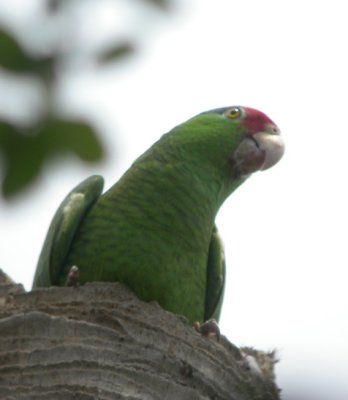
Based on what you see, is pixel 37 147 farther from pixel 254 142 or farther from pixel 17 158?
pixel 254 142

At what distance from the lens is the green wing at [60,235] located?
152 inches

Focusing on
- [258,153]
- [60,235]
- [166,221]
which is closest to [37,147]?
[60,235]

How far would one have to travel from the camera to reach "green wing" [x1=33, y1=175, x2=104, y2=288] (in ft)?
12.7

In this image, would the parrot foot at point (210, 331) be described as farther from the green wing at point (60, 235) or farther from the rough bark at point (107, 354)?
the green wing at point (60, 235)

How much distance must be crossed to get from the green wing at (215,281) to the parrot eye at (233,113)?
0.88 meters

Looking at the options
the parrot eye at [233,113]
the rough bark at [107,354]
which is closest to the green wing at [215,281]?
the parrot eye at [233,113]

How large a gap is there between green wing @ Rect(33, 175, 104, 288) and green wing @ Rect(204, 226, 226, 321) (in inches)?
29.3

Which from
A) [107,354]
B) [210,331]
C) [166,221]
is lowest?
[107,354]

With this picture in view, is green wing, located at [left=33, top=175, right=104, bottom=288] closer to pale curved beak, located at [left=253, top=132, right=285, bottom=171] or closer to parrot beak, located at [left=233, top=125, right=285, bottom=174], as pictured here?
parrot beak, located at [left=233, top=125, right=285, bottom=174]

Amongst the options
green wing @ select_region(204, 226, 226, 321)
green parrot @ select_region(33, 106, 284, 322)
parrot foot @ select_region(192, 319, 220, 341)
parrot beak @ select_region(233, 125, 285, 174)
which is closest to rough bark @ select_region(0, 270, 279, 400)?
parrot foot @ select_region(192, 319, 220, 341)

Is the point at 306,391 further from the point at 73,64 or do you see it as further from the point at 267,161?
the point at 267,161

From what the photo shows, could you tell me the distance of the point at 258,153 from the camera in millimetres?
4641

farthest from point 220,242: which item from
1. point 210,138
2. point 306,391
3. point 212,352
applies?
point 306,391

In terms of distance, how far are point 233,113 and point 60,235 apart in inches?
59.6
